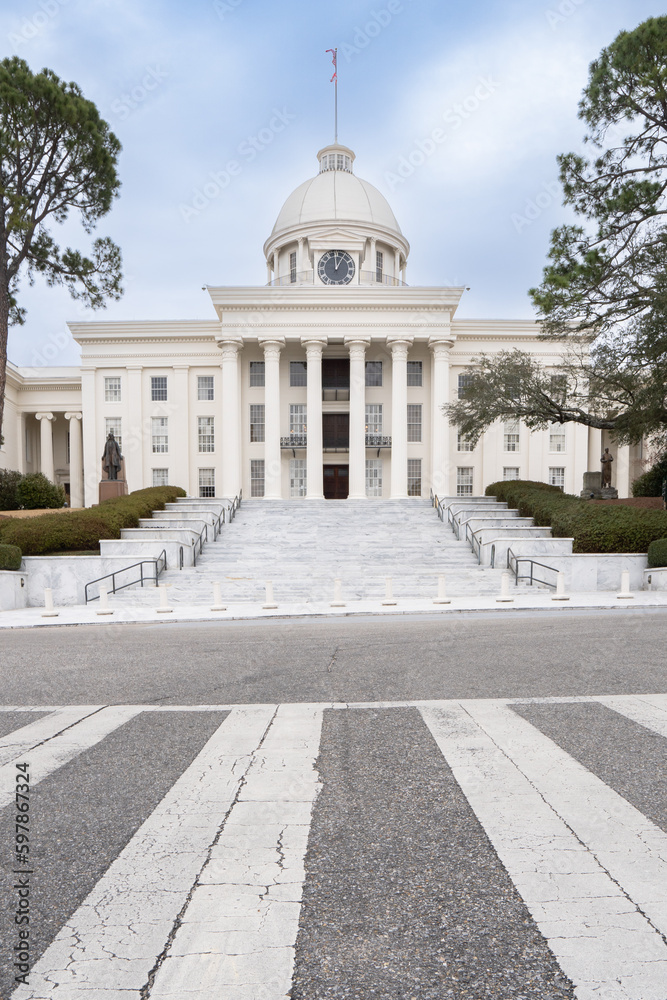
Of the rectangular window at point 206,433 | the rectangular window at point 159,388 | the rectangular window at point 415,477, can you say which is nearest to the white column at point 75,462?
the rectangular window at point 159,388

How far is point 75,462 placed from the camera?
166 feet

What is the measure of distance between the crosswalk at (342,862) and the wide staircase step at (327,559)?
11728 millimetres

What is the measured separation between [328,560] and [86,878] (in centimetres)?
1896

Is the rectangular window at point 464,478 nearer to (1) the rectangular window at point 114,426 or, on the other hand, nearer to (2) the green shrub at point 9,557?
(1) the rectangular window at point 114,426

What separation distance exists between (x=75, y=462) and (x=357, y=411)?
2471 cm

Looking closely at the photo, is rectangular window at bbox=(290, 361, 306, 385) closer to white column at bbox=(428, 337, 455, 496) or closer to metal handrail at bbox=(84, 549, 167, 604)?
white column at bbox=(428, 337, 455, 496)

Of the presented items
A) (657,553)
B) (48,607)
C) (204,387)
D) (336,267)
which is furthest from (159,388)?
(657,553)

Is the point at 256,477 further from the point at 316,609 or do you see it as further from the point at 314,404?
the point at 316,609

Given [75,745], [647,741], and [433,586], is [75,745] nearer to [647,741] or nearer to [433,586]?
[647,741]

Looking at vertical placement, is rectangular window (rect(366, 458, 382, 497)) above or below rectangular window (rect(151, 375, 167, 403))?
below

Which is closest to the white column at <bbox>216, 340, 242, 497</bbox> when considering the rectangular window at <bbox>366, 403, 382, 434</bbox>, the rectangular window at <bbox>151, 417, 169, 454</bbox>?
the rectangular window at <bbox>151, 417, 169, 454</bbox>

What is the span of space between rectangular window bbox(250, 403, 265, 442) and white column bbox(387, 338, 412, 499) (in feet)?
31.4

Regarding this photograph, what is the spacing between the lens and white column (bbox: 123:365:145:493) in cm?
4425

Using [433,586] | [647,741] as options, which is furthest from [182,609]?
[647,741]
